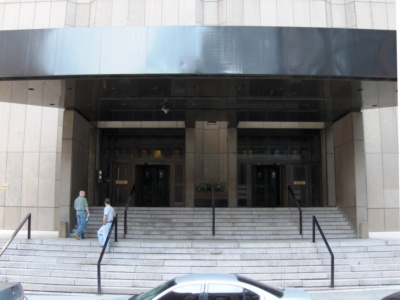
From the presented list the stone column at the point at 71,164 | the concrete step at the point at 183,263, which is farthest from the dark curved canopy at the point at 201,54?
the concrete step at the point at 183,263

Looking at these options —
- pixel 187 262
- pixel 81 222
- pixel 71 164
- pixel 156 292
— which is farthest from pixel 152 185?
pixel 156 292

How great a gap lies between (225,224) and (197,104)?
14.5 feet

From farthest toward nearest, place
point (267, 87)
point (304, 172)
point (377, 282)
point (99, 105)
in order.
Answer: point (304, 172) → point (99, 105) → point (267, 87) → point (377, 282)

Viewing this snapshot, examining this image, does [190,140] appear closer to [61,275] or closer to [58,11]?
[58,11]

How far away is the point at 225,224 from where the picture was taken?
15141mm

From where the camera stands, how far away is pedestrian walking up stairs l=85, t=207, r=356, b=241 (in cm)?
1454

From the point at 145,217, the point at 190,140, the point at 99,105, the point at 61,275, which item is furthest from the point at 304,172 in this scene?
the point at 61,275

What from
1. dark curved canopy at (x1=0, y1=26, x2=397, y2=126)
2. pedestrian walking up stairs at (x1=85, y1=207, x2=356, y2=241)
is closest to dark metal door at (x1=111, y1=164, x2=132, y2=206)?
pedestrian walking up stairs at (x1=85, y1=207, x2=356, y2=241)

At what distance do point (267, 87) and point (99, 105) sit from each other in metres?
6.33

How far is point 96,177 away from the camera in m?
21.5

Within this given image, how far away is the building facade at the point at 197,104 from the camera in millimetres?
11203

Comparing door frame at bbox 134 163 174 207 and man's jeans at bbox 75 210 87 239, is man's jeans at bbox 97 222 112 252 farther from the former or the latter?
door frame at bbox 134 163 174 207

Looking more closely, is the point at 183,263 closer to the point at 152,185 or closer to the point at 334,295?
the point at 334,295

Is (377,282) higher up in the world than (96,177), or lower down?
lower down
